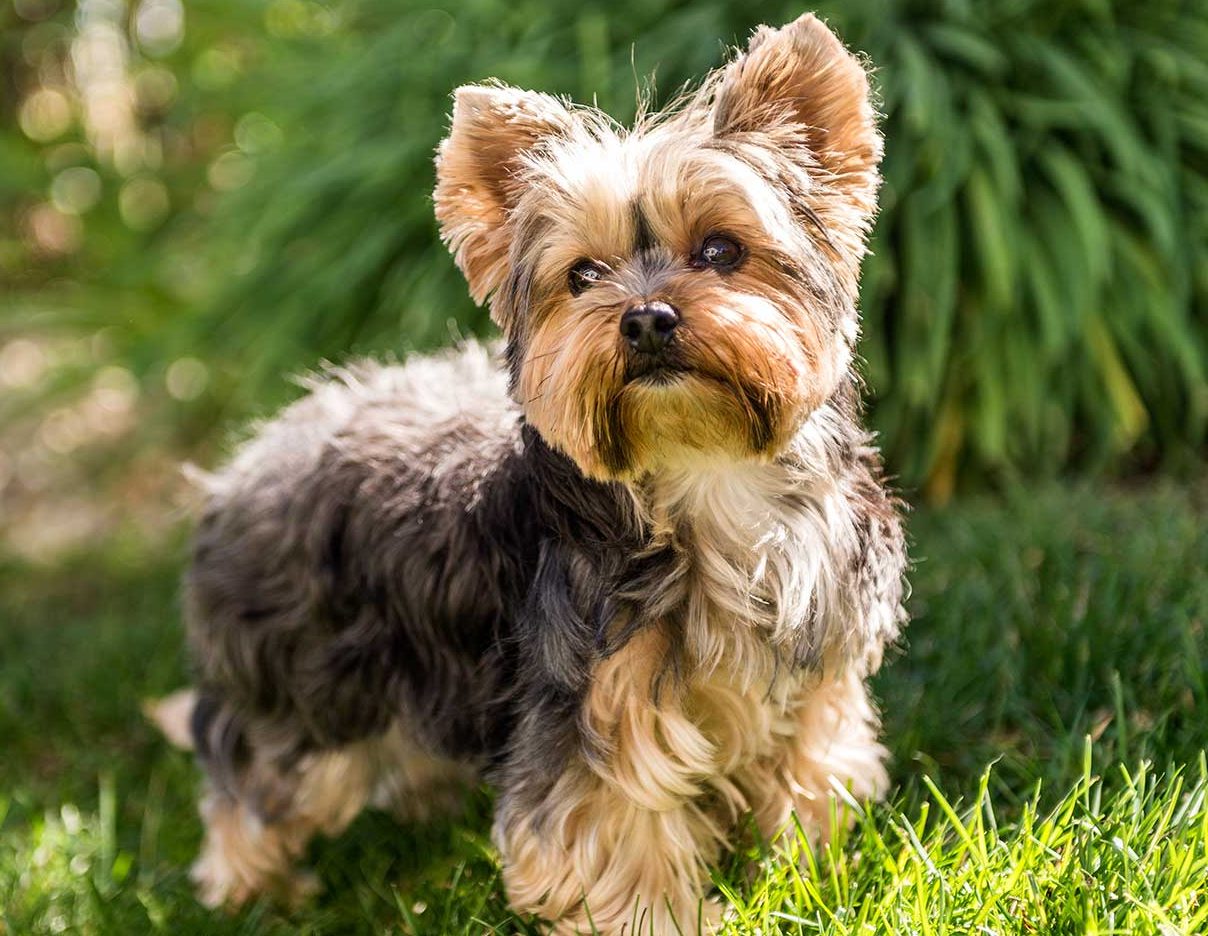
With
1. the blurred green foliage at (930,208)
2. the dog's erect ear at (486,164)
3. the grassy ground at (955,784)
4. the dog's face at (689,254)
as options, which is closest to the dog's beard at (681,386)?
the dog's face at (689,254)

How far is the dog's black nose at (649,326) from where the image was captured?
2350 mm

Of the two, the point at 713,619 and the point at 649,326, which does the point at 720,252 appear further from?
the point at 713,619

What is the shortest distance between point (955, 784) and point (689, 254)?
1.56m

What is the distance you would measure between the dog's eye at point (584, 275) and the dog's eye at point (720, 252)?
191mm

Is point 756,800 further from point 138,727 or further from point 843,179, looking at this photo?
point 138,727

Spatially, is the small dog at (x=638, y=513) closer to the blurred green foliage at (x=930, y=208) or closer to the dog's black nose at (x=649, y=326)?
the dog's black nose at (x=649, y=326)

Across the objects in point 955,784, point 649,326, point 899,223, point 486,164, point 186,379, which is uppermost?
point 486,164

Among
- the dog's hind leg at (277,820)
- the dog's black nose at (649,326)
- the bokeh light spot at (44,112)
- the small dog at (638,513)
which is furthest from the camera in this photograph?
the bokeh light spot at (44,112)

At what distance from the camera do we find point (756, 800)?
298cm

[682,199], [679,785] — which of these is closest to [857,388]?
[682,199]

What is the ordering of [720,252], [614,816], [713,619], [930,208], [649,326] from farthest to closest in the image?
[930,208] < [614,816] < [713,619] < [720,252] < [649,326]

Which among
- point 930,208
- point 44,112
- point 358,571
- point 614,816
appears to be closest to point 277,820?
point 358,571

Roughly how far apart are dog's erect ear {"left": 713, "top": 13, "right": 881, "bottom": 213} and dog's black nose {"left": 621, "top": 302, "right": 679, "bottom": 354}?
47cm

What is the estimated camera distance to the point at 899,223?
487 cm
